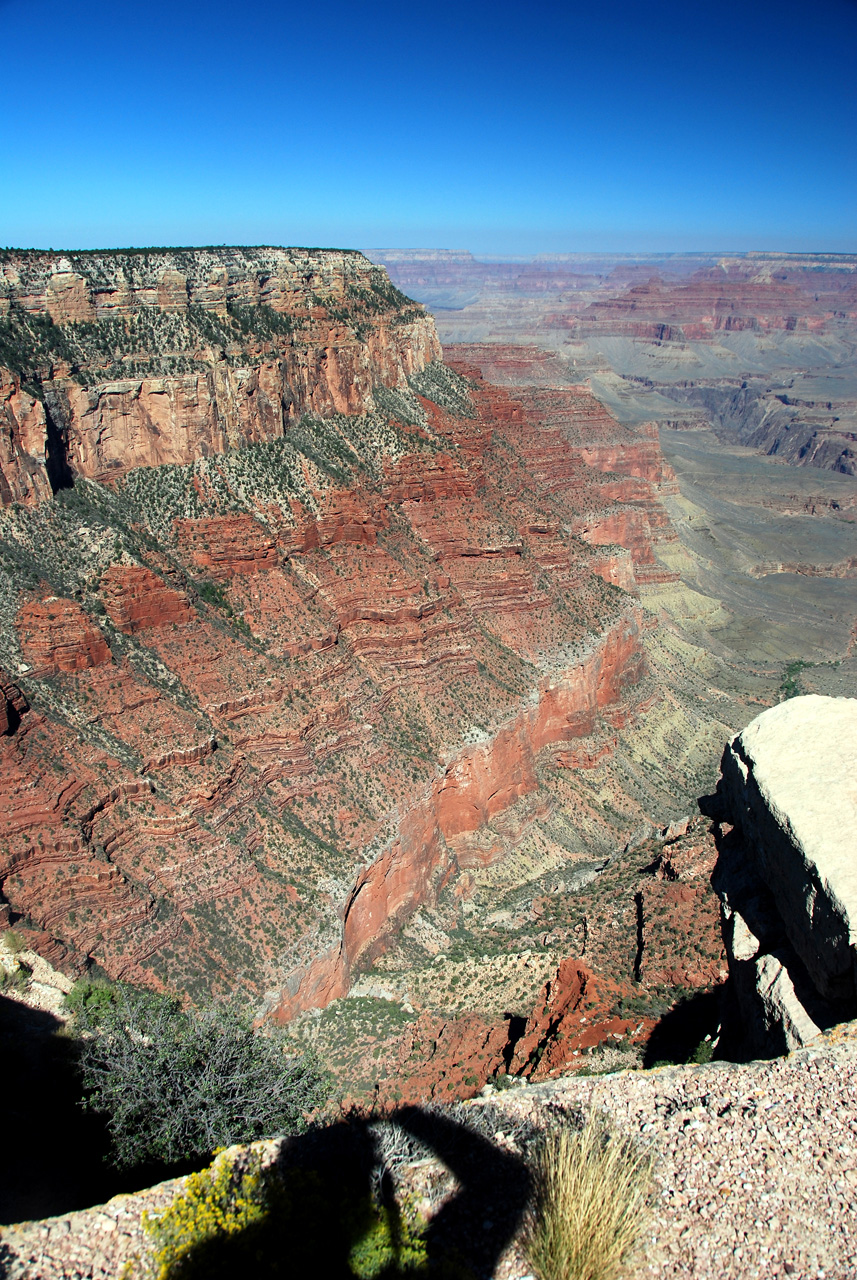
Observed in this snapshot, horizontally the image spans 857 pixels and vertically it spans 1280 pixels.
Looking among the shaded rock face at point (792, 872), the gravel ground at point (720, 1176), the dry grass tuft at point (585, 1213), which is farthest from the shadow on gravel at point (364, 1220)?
the shaded rock face at point (792, 872)

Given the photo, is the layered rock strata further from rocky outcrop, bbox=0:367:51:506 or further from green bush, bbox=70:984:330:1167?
green bush, bbox=70:984:330:1167

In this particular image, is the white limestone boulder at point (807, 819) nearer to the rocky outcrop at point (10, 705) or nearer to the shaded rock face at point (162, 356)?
the rocky outcrop at point (10, 705)

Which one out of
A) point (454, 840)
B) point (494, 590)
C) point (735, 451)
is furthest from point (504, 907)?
point (735, 451)

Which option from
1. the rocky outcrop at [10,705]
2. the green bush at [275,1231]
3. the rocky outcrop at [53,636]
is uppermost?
the rocky outcrop at [53,636]

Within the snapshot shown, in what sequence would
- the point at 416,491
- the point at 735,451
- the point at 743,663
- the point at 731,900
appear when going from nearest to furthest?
the point at 731,900
the point at 416,491
the point at 743,663
the point at 735,451

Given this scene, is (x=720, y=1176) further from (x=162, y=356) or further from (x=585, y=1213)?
(x=162, y=356)

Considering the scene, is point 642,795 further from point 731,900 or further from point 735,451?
point 735,451
